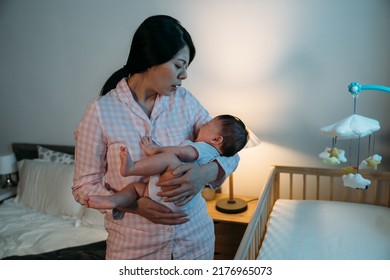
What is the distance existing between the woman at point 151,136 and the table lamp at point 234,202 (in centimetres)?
73

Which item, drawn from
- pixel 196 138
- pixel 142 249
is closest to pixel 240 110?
pixel 196 138

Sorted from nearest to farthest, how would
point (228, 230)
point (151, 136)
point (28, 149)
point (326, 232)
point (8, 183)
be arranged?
point (151, 136) < point (326, 232) < point (228, 230) < point (28, 149) < point (8, 183)

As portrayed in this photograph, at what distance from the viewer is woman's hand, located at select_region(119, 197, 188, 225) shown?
679mm

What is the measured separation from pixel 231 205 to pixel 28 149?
118 cm

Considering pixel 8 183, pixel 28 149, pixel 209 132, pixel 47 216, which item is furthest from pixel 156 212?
pixel 8 183

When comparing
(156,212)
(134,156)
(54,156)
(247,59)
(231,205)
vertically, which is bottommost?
(231,205)

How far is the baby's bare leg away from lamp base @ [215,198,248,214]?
0.93m

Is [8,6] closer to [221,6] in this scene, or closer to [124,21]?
[124,21]

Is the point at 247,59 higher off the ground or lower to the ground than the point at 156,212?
higher

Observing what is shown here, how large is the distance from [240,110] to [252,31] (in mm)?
348

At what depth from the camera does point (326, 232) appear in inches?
47.5

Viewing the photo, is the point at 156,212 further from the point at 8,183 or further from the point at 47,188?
the point at 8,183

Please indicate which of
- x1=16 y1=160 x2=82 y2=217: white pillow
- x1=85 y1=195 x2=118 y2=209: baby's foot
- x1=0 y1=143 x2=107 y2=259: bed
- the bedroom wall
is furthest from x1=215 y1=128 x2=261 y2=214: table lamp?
x1=85 y1=195 x2=118 y2=209: baby's foot

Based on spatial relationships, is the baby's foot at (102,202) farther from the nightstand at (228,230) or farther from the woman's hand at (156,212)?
the nightstand at (228,230)
